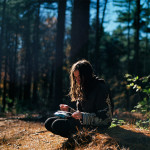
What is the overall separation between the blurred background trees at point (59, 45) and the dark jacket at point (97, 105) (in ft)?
6.91

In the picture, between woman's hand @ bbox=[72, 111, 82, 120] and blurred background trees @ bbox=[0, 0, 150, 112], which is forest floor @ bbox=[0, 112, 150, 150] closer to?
woman's hand @ bbox=[72, 111, 82, 120]

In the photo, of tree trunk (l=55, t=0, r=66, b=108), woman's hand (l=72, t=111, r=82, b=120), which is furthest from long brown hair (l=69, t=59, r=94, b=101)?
tree trunk (l=55, t=0, r=66, b=108)

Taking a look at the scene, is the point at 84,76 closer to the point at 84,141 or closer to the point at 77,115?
the point at 77,115

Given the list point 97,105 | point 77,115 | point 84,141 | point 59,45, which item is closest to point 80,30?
point 59,45

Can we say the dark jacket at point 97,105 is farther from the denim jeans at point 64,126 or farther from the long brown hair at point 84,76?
the denim jeans at point 64,126

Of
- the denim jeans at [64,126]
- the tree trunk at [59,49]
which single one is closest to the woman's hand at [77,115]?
the denim jeans at [64,126]

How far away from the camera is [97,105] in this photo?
125 inches

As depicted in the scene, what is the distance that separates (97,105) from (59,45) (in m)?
6.06

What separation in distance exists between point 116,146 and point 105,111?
2.10ft

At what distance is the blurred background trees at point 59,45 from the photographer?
6.84m

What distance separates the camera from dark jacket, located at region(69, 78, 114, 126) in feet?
10.3

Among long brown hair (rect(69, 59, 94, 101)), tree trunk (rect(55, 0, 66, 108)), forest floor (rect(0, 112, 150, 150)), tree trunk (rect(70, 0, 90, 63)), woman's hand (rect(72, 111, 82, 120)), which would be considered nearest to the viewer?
forest floor (rect(0, 112, 150, 150))

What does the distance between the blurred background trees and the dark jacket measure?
2.11 m

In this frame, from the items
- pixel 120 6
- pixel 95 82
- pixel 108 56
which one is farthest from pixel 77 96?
pixel 108 56
